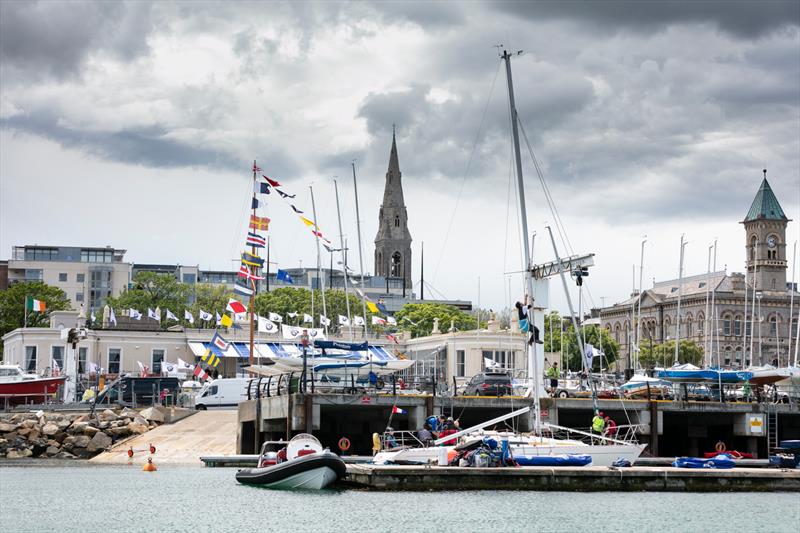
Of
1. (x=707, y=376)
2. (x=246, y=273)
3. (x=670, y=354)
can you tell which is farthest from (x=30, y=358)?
(x=670, y=354)

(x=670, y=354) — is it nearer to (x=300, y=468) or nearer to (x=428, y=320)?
(x=428, y=320)

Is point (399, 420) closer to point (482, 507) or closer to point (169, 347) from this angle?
point (482, 507)

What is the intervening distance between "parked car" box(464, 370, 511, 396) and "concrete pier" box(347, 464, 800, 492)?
17.8 meters

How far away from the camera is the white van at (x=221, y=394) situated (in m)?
78.9

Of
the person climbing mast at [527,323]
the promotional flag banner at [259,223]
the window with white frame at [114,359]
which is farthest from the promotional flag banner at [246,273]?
the person climbing mast at [527,323]

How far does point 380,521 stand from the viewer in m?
38.6

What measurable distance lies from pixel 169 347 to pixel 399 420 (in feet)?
163

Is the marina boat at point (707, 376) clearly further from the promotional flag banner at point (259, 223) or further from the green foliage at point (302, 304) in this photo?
the green foliage at point (302, 304)

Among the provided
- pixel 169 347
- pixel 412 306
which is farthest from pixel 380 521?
pixel 412 306

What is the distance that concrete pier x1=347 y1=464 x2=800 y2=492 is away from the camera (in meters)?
43.1

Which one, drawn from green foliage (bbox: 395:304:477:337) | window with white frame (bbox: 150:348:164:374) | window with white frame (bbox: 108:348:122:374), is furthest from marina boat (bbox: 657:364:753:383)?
green foliage (bbox: 395:304:477:337)

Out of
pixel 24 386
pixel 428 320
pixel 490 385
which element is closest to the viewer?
pixel 490 385

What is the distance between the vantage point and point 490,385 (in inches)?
2566

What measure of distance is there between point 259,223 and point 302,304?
78703 millimetres
